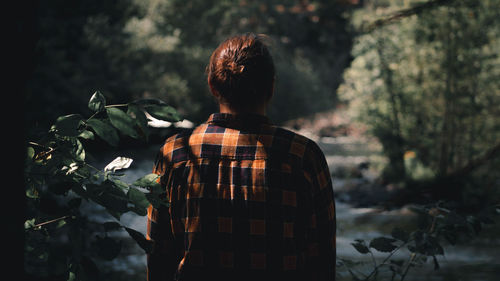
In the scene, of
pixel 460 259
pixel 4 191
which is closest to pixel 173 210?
pixel 4 191

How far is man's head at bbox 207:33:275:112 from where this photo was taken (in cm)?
154

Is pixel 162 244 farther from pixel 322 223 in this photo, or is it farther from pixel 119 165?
pixel 322 223

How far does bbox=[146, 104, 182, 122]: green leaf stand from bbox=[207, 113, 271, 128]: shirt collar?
26 centimetres

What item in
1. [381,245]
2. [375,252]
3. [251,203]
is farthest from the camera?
[375,252]

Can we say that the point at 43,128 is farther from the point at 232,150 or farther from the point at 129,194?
the point at 232,150

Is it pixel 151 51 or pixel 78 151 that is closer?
pixel 78 151

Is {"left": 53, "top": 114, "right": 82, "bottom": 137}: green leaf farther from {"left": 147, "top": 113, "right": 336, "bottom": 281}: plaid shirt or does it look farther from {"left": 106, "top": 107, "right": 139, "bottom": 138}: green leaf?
{"left": 147, "top": 113, "right": 336, "bottom": 281}: plaid shirt

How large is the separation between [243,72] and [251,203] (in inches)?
15.6

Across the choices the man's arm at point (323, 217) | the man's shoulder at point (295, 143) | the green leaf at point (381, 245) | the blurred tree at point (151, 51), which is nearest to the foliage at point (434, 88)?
the blurred tree at point (151, 51)

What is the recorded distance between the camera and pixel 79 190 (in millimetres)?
1234

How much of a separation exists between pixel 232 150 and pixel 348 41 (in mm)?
31587

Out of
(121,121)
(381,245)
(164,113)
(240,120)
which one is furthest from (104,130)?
(381,245)

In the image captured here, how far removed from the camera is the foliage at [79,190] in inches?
48.1

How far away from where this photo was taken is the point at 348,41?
3186cm
